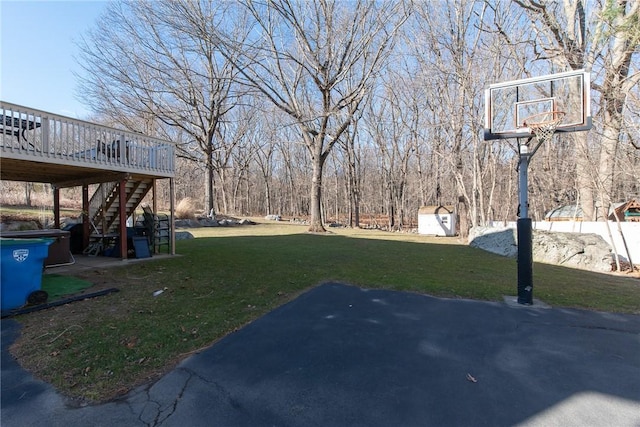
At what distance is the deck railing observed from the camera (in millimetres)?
6191

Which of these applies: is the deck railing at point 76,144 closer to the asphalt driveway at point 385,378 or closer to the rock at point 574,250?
the asphalt driveway at point 385,378

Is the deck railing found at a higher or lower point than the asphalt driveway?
higher

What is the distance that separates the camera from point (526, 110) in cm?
708

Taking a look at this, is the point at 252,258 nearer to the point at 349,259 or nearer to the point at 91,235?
the point at 349,259

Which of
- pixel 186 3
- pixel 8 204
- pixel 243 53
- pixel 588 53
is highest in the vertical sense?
pixel 186 3

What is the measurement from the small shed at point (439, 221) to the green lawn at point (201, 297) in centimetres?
1157

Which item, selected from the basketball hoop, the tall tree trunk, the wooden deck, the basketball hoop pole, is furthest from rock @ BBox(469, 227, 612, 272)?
the wooden deck

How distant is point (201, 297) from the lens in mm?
5047

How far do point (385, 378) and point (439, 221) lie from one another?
64.5 ft

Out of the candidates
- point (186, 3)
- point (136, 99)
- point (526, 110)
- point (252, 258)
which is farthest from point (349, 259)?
point (136, 99)

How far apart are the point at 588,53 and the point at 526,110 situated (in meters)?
4.92

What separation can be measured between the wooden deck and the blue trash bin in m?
2.93

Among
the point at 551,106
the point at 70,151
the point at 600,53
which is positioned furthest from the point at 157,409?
the point at 600,53

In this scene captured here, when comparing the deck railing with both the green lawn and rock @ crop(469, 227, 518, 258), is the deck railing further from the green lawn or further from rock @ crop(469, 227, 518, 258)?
rock @ crop(469, 227, 518, 258)
